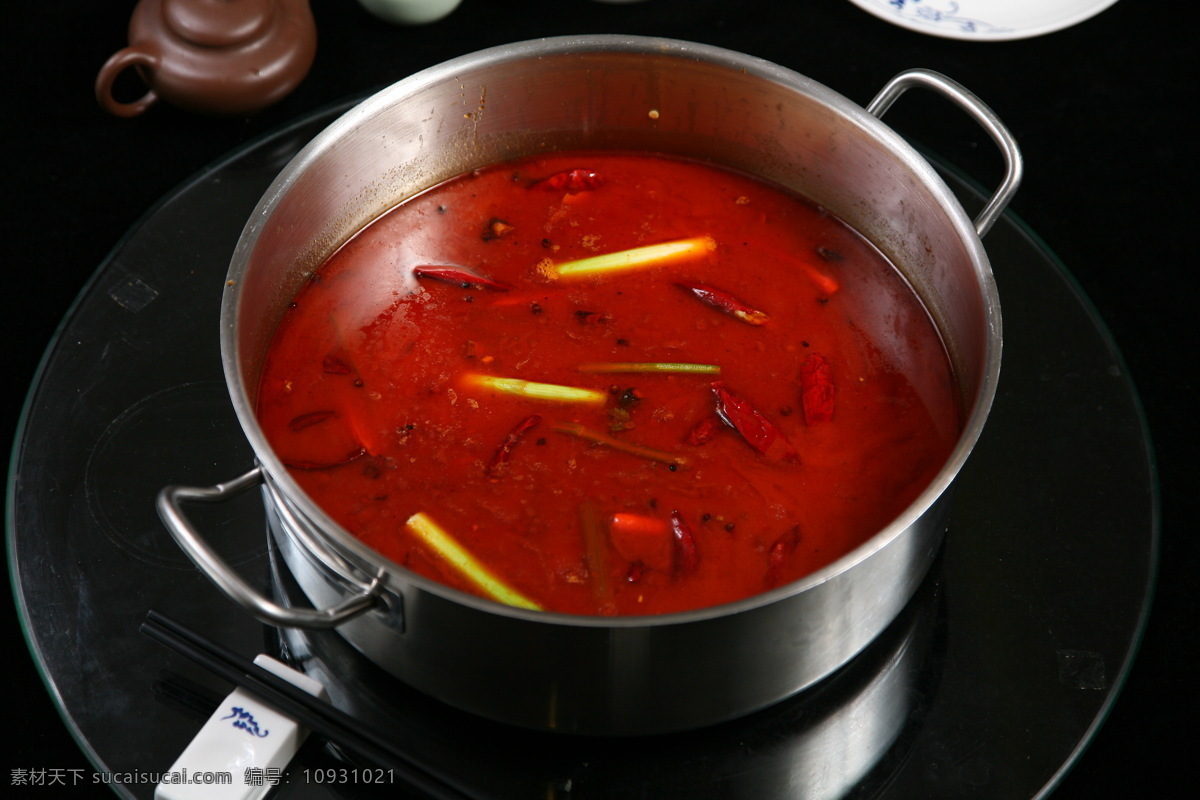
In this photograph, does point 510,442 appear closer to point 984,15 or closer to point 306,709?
point 306,709

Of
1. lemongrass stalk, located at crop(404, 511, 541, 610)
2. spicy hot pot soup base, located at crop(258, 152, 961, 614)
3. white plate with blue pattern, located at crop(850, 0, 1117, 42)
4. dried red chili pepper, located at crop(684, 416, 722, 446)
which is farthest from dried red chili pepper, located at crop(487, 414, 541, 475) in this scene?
white plate with blue pattern, located at crop(850, 0, 1117, 42)

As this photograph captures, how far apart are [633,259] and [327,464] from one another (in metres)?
0.63

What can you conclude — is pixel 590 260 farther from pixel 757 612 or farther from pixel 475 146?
pixel 757 612

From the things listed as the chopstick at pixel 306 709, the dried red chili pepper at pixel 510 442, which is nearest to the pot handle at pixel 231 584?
the chopstick at pixel 306 709

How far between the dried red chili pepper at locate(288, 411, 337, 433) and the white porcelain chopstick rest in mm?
386

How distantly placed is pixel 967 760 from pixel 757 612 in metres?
0.49

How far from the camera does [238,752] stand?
1.75 meters

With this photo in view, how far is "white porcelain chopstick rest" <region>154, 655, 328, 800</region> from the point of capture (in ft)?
5.60

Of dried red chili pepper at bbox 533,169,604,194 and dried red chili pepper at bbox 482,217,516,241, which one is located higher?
dried red chili pepper at bbox 533,169,604,194

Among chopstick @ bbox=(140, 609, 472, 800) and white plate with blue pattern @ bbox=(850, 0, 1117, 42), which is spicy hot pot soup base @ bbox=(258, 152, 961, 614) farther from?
white plate with blue pattern @ bbox=(850, 0, 1117, 42)

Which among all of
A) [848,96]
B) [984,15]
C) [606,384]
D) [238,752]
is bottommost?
[238,752]

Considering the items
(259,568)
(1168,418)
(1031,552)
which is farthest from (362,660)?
(1168,418)

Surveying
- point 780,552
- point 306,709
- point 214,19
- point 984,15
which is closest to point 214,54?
point 214,19

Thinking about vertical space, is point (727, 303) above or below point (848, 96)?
below
